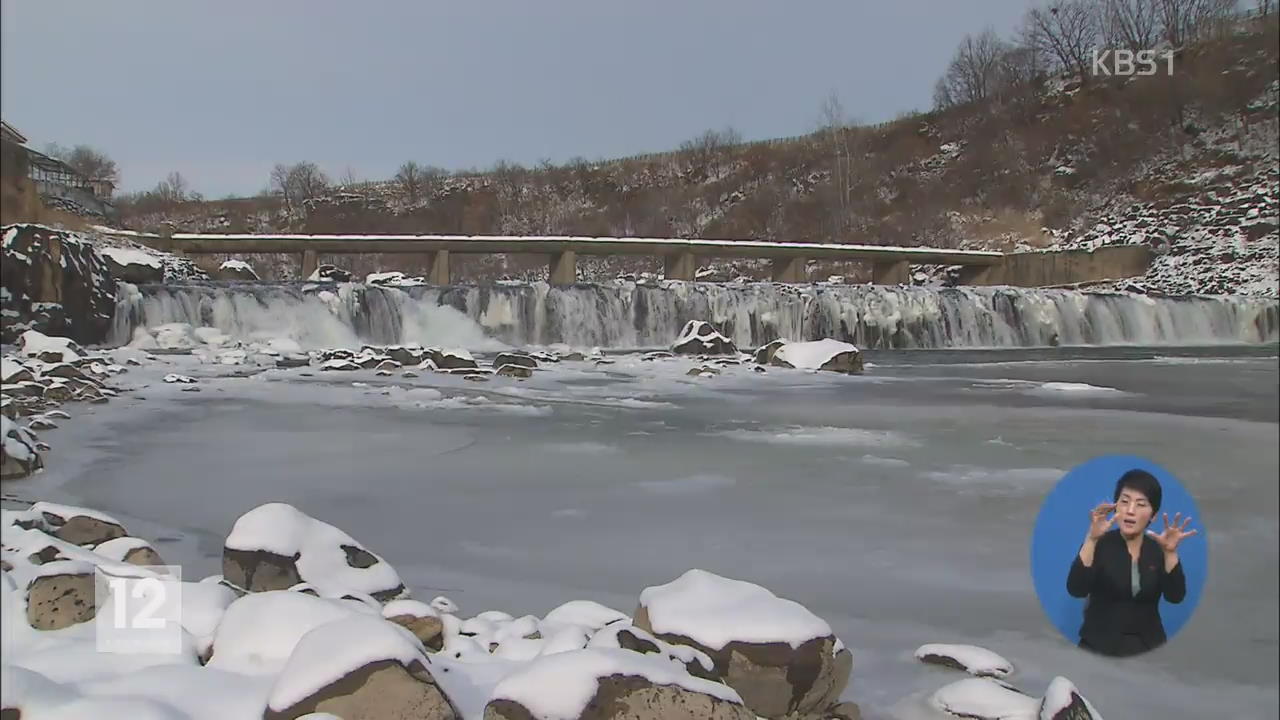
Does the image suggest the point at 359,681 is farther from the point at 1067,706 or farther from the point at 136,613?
the point at 1067,706

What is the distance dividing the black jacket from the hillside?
0.85m

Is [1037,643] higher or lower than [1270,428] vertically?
lower

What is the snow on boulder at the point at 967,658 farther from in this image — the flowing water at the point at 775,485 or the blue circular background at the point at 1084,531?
the blue circular background at the point at 1084,531

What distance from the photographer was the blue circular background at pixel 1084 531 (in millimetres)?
871

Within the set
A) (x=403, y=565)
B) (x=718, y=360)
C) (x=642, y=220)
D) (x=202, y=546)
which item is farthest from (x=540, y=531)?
(x=642, y=220)

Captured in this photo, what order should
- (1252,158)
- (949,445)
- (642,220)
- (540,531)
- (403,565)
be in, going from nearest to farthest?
(1252,158)
(403,565)
(540,531)
(949,445)
(642,220)

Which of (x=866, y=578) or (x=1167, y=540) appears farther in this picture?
(x=866, y=578)

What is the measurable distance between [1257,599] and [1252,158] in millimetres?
829

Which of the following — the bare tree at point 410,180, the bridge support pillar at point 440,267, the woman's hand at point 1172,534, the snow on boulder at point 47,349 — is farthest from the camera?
the bare tree at point 410,180

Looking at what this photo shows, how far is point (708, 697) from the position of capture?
3.76 ft

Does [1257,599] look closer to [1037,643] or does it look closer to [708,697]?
[1037,643]

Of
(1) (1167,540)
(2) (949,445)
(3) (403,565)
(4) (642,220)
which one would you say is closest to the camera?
(1) (1167,540)

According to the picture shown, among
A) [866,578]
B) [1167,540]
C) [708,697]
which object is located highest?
[1167,540]

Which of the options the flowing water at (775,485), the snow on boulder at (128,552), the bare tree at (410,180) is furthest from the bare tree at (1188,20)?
the bare tree at (410,180)
